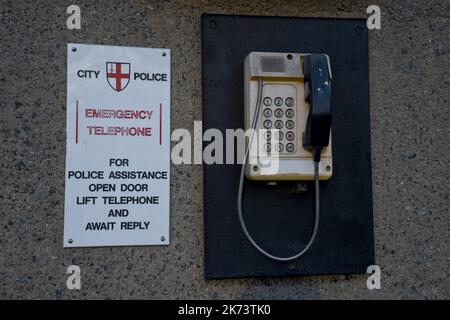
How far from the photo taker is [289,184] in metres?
1.08

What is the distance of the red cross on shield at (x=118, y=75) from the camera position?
1.06 meters

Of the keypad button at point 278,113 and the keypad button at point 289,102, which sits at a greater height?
the keypad button at point 289,102

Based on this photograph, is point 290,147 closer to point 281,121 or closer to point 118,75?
point 281,121

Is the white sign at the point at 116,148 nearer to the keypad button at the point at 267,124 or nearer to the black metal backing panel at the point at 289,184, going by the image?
the black metal backing panel at the point at 289,184

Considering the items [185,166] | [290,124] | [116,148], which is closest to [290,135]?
[290,124]

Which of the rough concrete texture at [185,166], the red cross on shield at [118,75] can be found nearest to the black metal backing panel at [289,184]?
the rough concrete texture at [185,166]

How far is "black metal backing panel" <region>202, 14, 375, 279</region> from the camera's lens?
1.07 m

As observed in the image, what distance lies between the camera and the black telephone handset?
985mm

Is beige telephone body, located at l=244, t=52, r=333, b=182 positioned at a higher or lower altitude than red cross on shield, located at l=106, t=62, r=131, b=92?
lower

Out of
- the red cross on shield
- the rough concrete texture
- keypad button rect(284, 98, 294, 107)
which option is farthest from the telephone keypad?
the red cross on shield

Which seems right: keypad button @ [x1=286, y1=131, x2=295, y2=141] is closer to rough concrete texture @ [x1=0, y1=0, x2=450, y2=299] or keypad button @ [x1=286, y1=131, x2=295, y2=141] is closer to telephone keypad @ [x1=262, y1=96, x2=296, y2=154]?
telephone keypad @ [x1=262, y1=96, x2=296, y2=154]

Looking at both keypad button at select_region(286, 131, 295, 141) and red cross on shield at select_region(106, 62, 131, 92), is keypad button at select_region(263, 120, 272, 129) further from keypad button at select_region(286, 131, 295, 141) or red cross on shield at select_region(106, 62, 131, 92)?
red cross on shield at select_region(106, 62, 131, 92)

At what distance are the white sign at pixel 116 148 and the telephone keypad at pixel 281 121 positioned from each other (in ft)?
0.66
